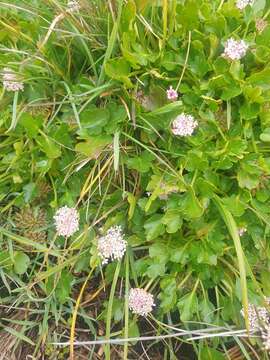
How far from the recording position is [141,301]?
4.78ft

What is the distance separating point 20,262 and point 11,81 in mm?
515

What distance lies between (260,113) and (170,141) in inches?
9.9

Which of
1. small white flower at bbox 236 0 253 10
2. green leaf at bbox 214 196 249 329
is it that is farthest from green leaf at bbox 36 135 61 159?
small white flower at bbox 236 0 253 10

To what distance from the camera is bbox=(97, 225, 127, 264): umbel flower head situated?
1.44 meters

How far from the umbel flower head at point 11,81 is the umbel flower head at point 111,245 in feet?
1.55

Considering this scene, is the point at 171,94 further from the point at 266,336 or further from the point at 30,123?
the point at 266,336

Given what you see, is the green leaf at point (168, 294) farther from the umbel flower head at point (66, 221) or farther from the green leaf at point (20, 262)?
the green leaf at point (20, 262)

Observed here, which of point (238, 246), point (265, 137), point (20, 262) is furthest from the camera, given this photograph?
point (20, 262)

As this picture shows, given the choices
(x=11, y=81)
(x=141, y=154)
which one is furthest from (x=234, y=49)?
(x=11, y=81)

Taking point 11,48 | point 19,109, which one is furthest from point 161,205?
point 11,48

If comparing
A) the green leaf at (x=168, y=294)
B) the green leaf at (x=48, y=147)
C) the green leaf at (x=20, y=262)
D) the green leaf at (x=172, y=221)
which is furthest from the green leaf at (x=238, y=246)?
the green leaf at (x=20, y=262)

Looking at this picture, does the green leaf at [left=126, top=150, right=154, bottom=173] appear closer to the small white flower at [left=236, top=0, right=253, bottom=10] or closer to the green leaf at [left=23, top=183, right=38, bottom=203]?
the green leaf at [left=23, top=183, right=38, bottom=203]

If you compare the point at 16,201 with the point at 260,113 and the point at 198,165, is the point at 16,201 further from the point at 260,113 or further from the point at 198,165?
the point at 260,113

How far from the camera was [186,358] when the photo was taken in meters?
1.62
